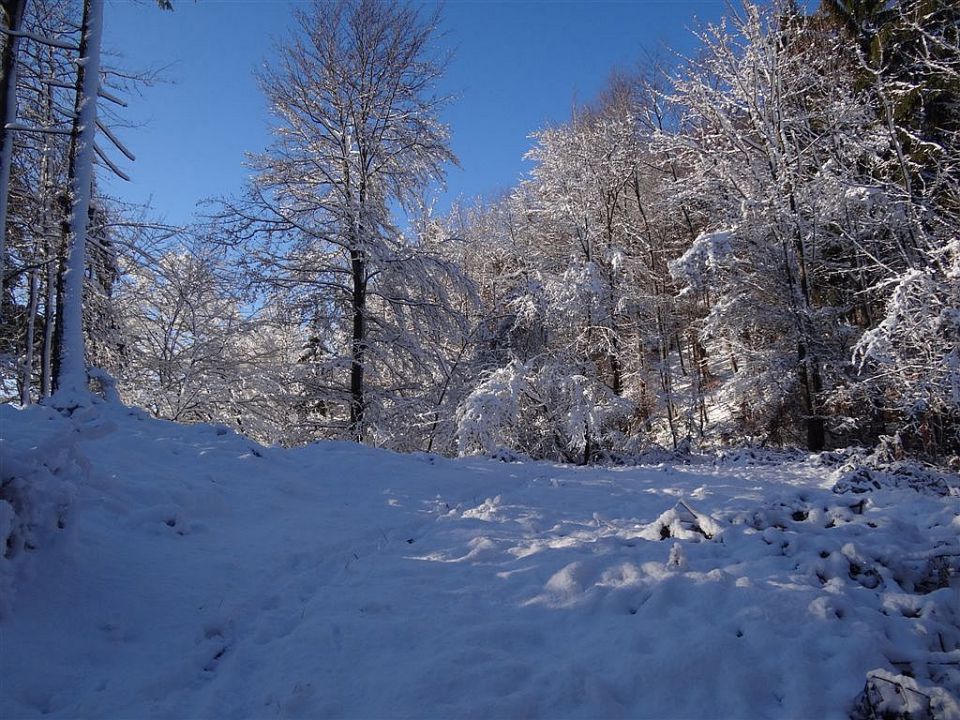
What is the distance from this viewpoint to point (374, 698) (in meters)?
2.54

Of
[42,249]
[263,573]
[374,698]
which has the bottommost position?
[374,698]

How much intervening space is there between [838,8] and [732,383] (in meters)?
10.1

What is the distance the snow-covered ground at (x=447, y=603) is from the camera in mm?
2543

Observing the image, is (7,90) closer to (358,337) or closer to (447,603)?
(358,337)

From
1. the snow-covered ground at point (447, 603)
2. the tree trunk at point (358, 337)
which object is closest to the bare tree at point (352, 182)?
the tree trunk at point (358, 337)

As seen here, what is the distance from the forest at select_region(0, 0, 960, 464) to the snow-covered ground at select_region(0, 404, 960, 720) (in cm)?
479

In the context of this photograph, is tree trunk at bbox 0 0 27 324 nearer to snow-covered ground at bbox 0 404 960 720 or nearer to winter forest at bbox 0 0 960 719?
winter forest at bbox 0 0 960 719

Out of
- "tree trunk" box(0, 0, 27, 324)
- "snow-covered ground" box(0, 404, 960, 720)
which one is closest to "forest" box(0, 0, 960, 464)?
"tree trunk" box(0, 0, 27, 324)

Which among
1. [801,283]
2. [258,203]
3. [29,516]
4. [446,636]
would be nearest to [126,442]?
[29,516]

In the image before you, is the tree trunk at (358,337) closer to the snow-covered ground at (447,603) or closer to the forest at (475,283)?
the forest at (475,283)

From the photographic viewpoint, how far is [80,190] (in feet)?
27.7

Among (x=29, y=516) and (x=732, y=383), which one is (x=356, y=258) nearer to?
(x=29, y=516)

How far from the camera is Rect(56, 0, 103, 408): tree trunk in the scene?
804 centimetres

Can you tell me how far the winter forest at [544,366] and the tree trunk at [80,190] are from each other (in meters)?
0.05
